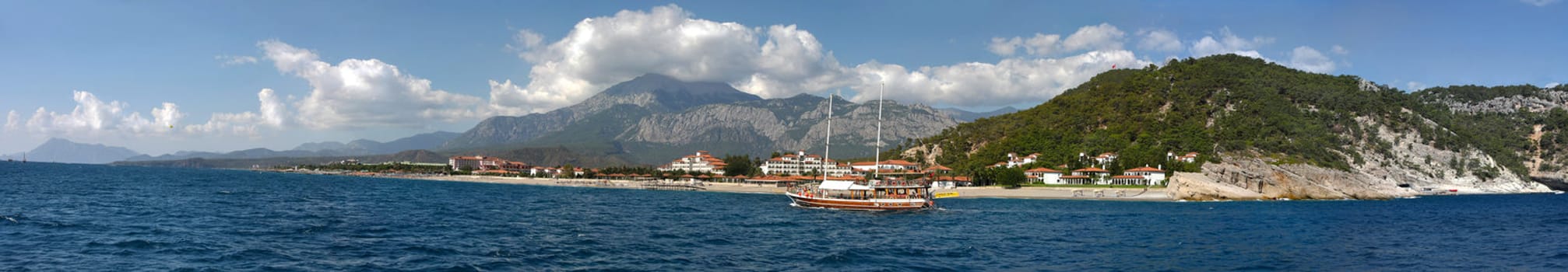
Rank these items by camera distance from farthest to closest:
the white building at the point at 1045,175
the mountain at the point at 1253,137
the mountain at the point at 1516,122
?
the mountain at the point at 1516,122 < the white building at the point at 1045,175 < the mountain at the point at 1253,137

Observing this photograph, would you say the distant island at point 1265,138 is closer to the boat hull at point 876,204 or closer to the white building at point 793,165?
the white building at point 793,165

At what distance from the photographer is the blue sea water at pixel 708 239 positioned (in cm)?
2431

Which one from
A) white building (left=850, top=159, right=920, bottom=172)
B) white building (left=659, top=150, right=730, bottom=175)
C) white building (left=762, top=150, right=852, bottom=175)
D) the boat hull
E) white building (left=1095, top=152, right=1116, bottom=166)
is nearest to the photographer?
the boat hull

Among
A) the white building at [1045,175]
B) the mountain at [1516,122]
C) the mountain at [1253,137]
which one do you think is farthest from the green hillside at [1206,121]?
the mountain at [1516,122]

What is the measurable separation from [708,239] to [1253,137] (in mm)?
111006

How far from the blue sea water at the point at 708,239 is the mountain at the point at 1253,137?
39.1 meters

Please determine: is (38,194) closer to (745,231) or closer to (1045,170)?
(745,231)

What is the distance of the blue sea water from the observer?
24.3 metres

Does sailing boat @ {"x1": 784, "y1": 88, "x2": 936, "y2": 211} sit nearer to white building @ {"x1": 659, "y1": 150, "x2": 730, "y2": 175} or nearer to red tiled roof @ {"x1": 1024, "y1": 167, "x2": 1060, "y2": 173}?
red tiled roof @ {"x1": 1024, "y1": 167, "x2": 1060, "y2": 173}

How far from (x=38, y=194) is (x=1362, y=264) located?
3026 inches

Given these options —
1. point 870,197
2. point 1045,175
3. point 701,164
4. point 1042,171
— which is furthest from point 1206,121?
point 701,164

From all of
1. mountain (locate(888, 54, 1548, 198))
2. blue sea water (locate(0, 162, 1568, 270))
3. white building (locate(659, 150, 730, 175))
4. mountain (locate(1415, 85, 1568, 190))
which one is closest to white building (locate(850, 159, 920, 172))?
mountain (locate(888, 54, 1548, 198))

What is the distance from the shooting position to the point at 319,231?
31.1 m

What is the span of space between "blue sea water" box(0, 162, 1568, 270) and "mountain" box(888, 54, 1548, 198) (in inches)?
1539
